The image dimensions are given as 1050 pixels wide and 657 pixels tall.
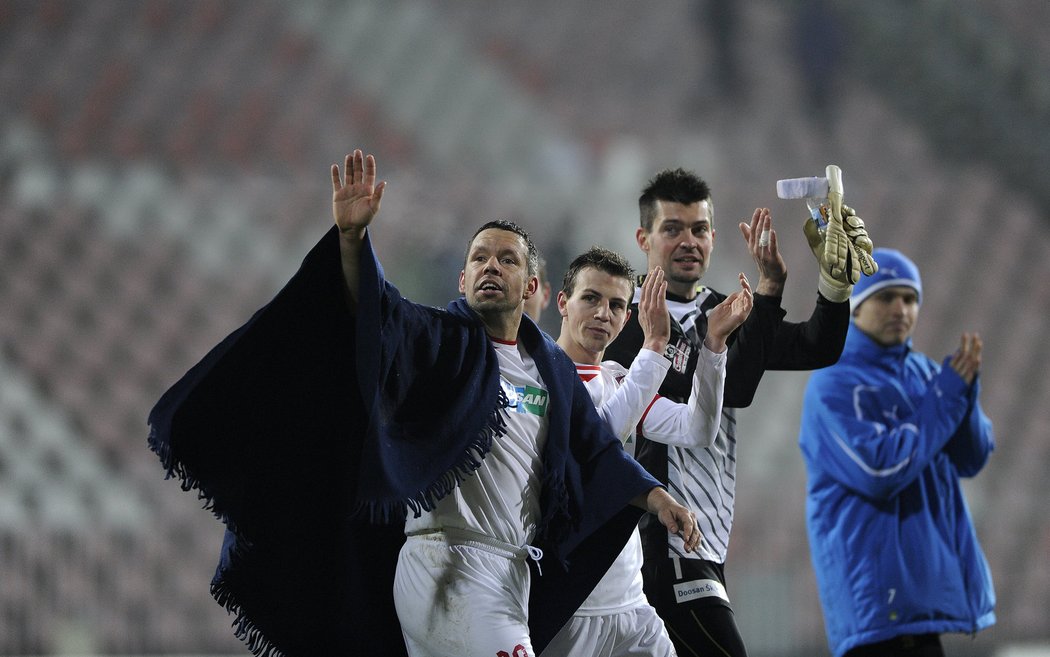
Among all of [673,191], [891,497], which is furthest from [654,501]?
[891,497]

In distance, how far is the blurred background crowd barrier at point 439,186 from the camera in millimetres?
9125

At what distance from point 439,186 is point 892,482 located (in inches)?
327

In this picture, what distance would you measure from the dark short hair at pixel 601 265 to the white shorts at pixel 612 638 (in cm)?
107

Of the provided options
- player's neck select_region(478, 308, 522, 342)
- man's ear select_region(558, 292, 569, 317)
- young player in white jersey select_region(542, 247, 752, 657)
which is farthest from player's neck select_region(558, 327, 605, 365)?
player's neck select_region(478, 308, 522, 342)

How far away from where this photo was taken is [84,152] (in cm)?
1302

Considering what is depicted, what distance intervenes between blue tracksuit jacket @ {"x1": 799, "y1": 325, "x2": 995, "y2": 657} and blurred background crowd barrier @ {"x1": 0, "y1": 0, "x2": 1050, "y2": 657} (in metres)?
4.20

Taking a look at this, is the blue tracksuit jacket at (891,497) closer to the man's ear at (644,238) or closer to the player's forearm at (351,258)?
the man's ear at (644,238)

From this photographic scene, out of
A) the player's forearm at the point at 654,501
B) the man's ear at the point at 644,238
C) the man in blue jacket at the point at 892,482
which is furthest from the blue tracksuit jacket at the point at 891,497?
the player's forearm at the point at 654,501

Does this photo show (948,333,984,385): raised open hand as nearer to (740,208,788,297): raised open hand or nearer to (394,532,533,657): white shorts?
(740,208,788,297): raised open hand

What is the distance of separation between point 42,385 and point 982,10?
439 inches

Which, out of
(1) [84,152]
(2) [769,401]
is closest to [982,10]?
(2) [769,401]

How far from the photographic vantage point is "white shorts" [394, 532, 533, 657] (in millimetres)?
3182

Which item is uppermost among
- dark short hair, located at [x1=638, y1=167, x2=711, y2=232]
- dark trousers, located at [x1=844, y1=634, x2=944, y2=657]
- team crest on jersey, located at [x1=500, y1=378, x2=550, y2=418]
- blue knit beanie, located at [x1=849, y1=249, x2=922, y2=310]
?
dark short hair, located at [x1=638, y1=167, x2=711, y2=232]

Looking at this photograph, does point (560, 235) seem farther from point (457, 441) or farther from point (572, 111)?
point (457, 441)
